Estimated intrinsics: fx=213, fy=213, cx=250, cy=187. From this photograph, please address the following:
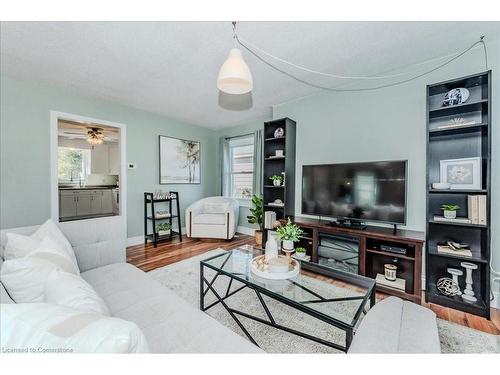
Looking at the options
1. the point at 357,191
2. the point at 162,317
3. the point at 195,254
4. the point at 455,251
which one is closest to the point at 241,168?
the point at 195,254

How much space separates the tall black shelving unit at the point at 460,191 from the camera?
1.83 metres

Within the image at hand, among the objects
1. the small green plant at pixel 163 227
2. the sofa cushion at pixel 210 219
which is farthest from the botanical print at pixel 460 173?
the small green plant at pixel 163 227

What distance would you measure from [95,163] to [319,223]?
7.06 meters

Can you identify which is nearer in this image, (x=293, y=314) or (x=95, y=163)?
(x=293, y=314)

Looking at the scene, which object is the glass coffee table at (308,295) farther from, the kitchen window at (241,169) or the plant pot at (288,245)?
the kitchen window at (241,169)

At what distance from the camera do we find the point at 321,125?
3.10 metres

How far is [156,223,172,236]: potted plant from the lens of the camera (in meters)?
3.87

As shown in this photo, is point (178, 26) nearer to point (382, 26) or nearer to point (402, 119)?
point (382, 26)

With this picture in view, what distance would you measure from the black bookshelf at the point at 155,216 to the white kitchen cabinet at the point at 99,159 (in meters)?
3.90

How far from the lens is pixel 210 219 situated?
4.04 m

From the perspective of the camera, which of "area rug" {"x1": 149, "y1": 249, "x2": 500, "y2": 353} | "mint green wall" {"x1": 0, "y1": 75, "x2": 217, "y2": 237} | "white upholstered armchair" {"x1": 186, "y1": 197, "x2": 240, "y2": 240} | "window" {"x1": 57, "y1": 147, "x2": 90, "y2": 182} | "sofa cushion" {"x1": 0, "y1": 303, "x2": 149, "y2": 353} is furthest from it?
"window" {"x1": 57, "y1": 147, "x2": 90, "y2": 182}

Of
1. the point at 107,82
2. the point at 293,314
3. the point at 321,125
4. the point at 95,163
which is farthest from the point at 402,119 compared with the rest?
the point at 95,163

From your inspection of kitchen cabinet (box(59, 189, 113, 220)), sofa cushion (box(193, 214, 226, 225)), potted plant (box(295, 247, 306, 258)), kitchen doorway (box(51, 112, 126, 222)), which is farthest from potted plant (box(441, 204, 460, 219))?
kitchen cabinet (box(59, 189, 113, 220))

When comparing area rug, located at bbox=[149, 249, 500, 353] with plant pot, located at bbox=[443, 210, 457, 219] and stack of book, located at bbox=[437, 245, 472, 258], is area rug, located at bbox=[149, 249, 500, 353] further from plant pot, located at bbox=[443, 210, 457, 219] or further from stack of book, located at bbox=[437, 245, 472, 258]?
plant pot, located at bbox=[443, 210, 457, 219]
